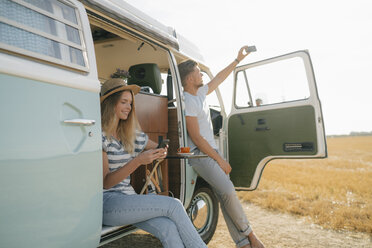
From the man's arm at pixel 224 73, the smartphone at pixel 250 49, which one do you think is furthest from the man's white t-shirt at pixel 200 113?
the smartphone at pixel 250 49

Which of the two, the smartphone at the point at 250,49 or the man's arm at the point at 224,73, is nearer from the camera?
the smartphone at the point at 250,49

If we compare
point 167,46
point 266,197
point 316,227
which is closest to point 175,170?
point 167,46

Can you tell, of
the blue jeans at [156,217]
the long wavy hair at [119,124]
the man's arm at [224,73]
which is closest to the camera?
the blue jeans at [156,217]

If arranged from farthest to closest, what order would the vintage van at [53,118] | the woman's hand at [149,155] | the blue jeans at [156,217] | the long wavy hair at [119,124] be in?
the long wavy hair at [119,124] → the woman's hand at [149,155] → the blue jeans at [156,217] → the vintage van at [53,118]

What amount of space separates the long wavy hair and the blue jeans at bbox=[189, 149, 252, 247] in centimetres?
92

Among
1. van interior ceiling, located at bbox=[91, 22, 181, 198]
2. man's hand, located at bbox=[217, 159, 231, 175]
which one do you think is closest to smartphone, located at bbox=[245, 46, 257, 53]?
van interior ceiling, located at bbox=[91, 22, 181, 198]

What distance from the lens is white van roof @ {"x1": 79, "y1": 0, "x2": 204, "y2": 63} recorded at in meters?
2.31

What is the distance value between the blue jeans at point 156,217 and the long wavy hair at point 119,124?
18.5 inches

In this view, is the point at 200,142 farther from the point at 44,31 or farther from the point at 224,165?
the point at 44,31

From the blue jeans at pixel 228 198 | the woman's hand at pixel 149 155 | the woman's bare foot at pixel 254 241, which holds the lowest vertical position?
the woman's bare foot at pixel 254 241

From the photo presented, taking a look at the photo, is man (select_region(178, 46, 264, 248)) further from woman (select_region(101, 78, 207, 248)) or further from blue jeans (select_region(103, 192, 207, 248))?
blue jeans (select_region(103, 192, 207, 248))

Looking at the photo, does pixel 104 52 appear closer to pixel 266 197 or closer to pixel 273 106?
pixel 273 106

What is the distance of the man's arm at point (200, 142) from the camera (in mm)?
3146

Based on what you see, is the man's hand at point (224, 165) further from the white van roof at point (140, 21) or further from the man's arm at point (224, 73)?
the white van roof at point (140, 21)
